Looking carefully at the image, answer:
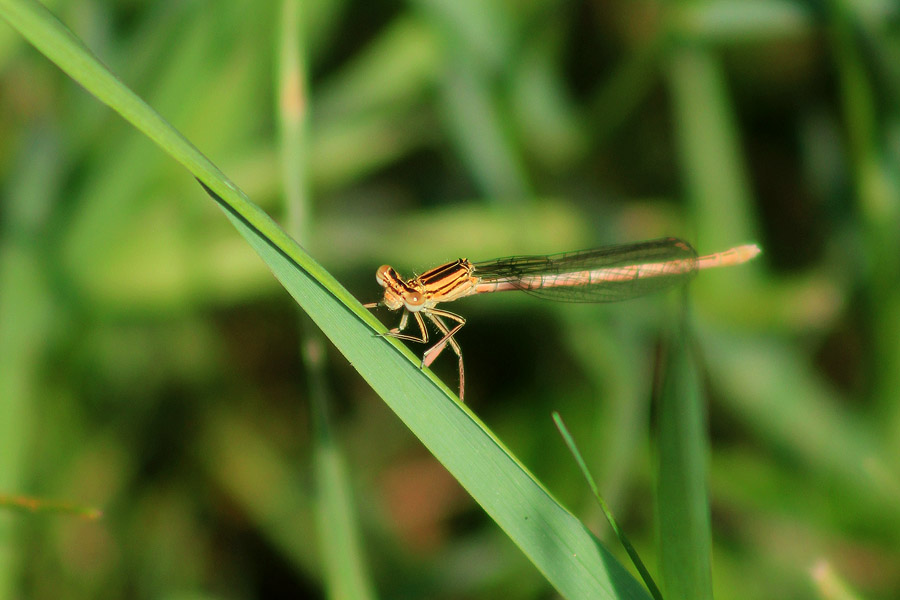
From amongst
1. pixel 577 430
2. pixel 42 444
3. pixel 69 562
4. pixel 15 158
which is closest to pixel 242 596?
pixel 69 562

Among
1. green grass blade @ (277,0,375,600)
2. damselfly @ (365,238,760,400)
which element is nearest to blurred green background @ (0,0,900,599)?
damselfly @ (365,238,760,400)

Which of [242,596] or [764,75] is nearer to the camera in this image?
[242,596]

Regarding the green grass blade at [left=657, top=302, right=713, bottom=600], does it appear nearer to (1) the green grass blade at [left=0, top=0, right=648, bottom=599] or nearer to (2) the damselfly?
(1) the green grass blade at [left=0, top=0, right=648, bottom=599]

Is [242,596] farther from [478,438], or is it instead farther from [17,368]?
[478,438]

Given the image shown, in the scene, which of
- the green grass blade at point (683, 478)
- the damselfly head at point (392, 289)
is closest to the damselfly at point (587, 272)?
the damselfly head at point (392, 289)

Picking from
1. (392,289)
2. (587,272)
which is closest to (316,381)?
(392,289)

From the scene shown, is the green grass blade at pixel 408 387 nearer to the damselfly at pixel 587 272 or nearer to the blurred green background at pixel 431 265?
the blurred green background at pixel 431 265
